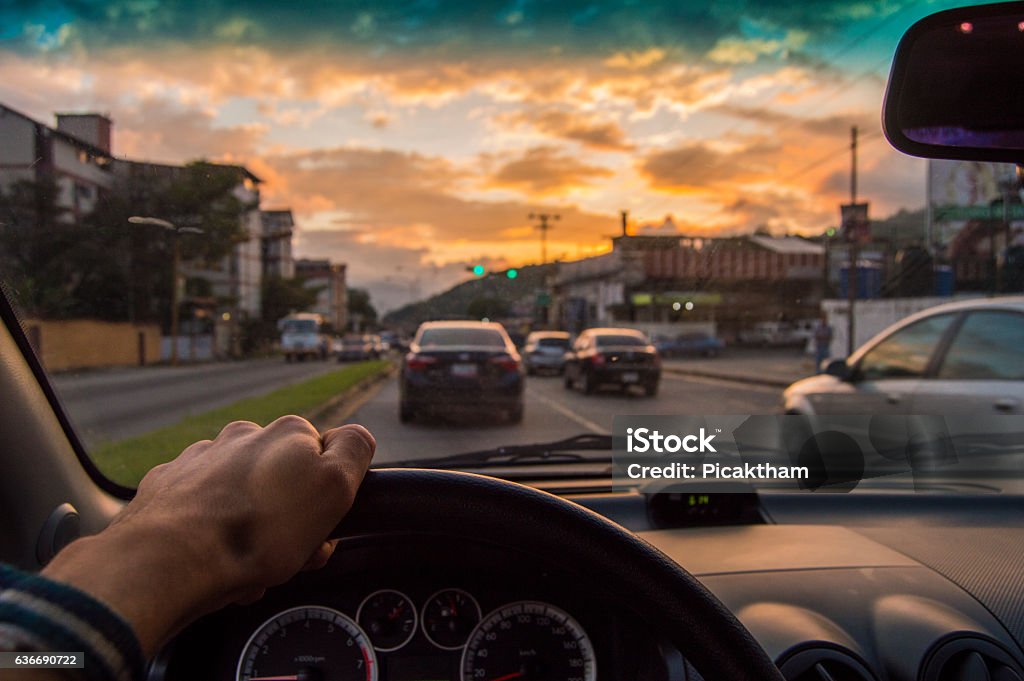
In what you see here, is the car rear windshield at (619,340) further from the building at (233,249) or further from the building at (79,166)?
the building at (79,166)

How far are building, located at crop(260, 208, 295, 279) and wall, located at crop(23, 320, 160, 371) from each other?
568 mm

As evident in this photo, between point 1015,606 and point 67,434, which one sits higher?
point 67,434

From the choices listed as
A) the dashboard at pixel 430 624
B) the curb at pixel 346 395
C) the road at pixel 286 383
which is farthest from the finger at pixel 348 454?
the road at pixel 286 383

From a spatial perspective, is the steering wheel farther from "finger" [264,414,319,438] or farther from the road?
the road

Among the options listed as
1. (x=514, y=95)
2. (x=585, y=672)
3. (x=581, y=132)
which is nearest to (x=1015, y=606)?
(x=585, y=672)

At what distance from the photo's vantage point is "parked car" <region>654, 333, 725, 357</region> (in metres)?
4.23

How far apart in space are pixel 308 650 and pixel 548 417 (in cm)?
432

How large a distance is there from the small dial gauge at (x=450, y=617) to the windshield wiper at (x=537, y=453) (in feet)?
5.38

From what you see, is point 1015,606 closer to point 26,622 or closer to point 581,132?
point 581,132

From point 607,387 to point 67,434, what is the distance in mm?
2867

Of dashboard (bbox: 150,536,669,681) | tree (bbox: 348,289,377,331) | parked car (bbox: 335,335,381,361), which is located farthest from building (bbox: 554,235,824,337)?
parked car (bbox: 335,335,381,361)

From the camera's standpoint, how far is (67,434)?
2.70 m

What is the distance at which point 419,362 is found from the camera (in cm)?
509

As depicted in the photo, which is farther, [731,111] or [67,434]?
[731,111]
